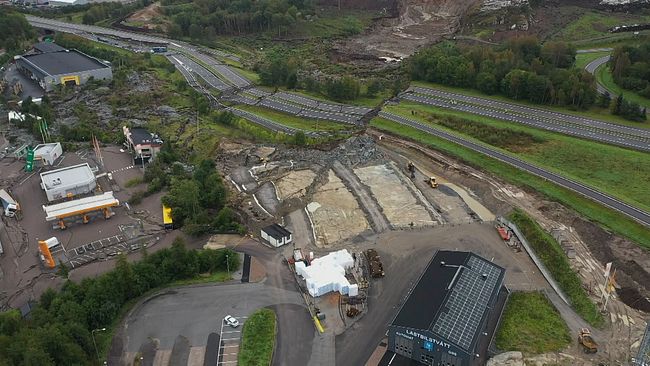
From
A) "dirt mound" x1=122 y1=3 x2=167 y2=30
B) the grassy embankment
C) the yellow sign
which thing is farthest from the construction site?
"dirt mound" x1=122 y1=3 x2=167 y2=30

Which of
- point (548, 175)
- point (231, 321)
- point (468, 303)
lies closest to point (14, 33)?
point (231, 321)

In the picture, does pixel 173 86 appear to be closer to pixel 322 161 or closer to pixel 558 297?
pixel 322 161

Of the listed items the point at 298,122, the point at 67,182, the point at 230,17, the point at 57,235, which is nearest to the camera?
the point at 57,235

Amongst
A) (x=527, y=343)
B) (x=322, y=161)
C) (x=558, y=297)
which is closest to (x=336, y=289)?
(x=527, y=343)

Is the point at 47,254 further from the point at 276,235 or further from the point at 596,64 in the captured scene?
the point at 596,64

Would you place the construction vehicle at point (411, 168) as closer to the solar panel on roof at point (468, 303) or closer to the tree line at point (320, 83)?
the solar panel on roof at point (468, 303)

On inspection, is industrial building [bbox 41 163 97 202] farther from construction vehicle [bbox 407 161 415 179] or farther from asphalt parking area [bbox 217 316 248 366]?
construction vehicle [bbox 407 161 415 179]
